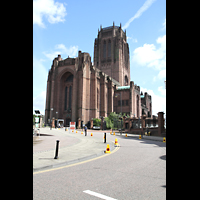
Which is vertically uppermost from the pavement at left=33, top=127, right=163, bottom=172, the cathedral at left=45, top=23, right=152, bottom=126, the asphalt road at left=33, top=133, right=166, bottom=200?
the cathedral at left=45, top=23, right=152, bottom=126

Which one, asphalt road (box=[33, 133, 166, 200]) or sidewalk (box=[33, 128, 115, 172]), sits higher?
asphalt road (box=[33, 133, 166, 200])

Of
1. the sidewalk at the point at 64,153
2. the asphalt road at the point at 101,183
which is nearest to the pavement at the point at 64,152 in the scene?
the sidewalk at the point at 64,153

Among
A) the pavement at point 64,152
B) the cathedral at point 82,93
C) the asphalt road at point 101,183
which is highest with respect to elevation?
the cathedral at point 82,93

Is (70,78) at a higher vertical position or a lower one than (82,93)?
higher

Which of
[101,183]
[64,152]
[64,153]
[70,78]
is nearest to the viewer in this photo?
[101,183]

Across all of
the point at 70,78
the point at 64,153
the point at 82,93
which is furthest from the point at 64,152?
the point at 70,78

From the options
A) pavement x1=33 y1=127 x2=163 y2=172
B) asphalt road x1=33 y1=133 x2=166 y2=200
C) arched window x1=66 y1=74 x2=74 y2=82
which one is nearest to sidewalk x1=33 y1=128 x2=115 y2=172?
pavement x1=33 y1=127 x2=163 y2=172

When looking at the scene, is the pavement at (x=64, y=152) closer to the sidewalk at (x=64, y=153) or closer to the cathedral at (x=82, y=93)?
the sidewalk at (x=64, y=153)

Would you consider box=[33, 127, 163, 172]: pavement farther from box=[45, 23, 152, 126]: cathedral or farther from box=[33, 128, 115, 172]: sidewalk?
box=[45, 23, 152, 126]: cathedral

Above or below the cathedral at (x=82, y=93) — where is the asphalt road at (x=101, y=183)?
below

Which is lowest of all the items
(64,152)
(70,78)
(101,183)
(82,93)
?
(64,152)

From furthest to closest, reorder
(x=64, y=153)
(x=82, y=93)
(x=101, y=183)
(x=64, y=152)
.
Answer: (x=82, y=93), (x=64, y=152), (x=64, y=153), (x=101, y=183)

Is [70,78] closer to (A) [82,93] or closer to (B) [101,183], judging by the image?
(A) [82,93]
